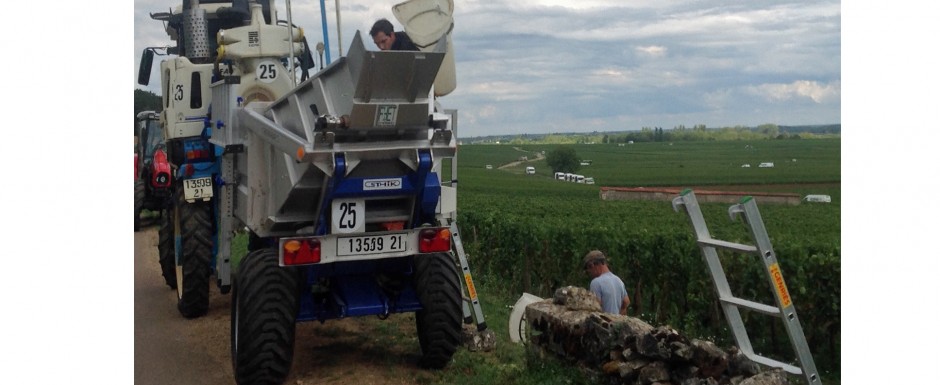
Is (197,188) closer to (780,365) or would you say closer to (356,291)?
(356,291)

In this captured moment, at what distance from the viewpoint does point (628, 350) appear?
6.12m

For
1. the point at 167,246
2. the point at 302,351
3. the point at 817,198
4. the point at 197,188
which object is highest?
the point at 197,188

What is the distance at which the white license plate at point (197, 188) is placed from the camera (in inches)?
387

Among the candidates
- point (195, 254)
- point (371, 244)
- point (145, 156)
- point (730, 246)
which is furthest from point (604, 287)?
point (145, 156)

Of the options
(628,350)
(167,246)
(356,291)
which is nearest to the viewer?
(628,350)

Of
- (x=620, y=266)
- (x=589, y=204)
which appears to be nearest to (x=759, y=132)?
(x=589, y=204)

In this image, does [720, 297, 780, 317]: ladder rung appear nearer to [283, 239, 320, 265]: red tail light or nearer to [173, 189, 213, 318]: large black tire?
[283, 239, 320, 265]: red tail light

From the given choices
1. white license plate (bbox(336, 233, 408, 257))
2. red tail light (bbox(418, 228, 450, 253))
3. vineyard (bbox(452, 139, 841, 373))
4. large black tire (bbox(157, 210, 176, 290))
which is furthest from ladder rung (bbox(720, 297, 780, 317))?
large black tire (bbox(157, 210, 176, 290))

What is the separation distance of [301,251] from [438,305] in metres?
1.27

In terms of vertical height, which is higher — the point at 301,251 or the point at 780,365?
the point at 301,251

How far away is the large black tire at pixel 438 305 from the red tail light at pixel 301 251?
102 cm

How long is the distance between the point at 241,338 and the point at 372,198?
4.81 ft

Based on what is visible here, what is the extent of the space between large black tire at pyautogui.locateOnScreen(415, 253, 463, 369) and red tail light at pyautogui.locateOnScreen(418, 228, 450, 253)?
312 millimetres

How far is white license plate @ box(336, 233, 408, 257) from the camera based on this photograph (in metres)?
6.99
